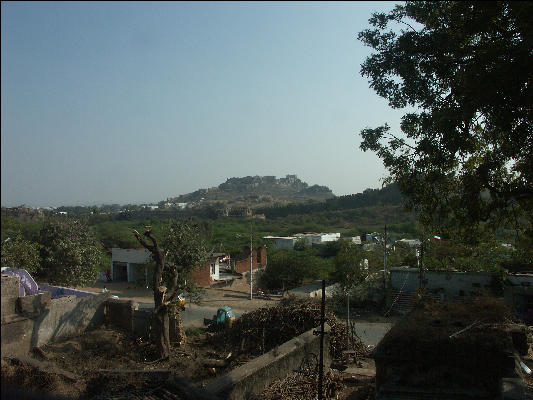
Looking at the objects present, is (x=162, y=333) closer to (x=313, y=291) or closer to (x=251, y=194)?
(x=313, y=291)

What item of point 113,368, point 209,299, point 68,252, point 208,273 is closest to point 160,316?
point 113,368

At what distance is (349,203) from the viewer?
100 m

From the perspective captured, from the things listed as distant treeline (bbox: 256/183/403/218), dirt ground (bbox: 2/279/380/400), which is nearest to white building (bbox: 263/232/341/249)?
distant treeline (bbox: 256/183/403/218)

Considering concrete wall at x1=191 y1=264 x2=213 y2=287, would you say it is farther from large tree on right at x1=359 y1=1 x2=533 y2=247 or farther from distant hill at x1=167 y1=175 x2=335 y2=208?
distant hill at x1=167 y1=175 x2=335 y2=208

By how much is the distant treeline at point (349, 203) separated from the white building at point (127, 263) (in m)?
55.7

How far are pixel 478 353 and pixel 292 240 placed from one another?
46.4 meters

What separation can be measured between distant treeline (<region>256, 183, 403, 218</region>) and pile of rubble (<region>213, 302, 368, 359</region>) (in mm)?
71029

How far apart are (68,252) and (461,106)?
20308mm

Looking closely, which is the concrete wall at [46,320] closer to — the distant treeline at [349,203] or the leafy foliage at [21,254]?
the leafy foliage at [21,254]

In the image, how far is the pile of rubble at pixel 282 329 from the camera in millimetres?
13977

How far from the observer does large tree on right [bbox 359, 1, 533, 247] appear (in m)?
6.97

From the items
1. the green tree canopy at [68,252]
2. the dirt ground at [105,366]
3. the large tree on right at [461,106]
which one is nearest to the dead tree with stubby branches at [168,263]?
A: the dirt ground at [105,366]

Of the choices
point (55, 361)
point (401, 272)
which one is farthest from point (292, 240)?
point (55, 361)

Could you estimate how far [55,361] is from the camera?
37.1 feet
